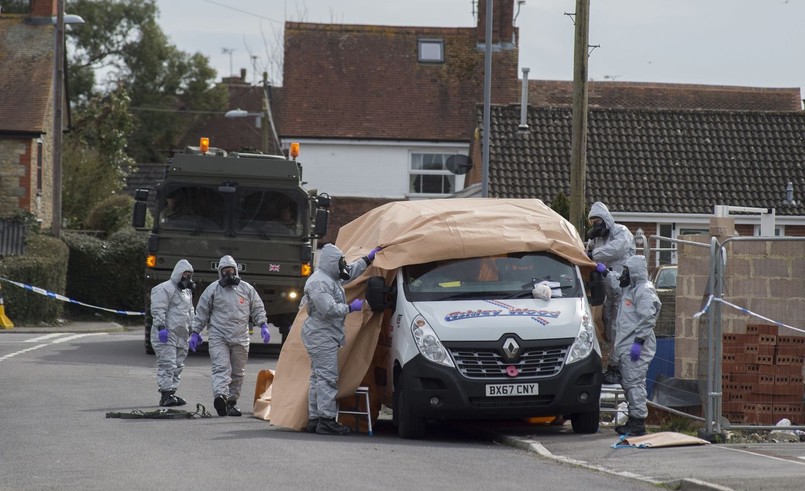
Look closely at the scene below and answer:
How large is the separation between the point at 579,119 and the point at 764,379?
6872 mm

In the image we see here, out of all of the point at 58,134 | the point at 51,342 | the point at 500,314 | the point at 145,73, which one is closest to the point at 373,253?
the point at 500,314

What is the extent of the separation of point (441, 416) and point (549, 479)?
2.61 m

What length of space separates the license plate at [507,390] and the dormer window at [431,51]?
36395 mm

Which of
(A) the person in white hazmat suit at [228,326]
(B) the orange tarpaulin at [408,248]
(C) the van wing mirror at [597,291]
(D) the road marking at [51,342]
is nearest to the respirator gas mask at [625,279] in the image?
(C) the van wing mirror at [597,291]

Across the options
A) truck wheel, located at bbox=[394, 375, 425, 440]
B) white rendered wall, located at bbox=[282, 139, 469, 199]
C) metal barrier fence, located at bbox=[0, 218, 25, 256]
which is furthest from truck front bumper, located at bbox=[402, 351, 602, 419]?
white rendered wall, located at bbox=[282, 139, 469, 199]

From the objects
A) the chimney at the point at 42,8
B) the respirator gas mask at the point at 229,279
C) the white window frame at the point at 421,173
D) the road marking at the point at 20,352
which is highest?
the chimney at the point at 42,8

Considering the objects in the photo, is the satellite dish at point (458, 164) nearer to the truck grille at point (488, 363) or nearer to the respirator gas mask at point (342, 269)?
the respirator gas mask at point (342, 269)

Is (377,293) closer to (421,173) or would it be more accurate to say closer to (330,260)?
(330,260)

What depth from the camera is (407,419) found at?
13164 mm

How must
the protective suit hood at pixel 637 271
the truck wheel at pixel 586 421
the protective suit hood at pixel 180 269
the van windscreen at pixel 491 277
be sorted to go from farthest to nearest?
the protective suit hood at pixel 180 269 → the van windscreen at pixel 491 277 → the truck wheel at pixel 586 421 → the protective suit hood at pixel 637 271

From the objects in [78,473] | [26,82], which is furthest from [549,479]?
[26,82]

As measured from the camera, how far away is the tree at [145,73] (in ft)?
231

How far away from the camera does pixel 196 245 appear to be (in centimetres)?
2269

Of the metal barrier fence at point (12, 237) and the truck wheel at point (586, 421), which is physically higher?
the metal barrier fence at point (12, 237)
